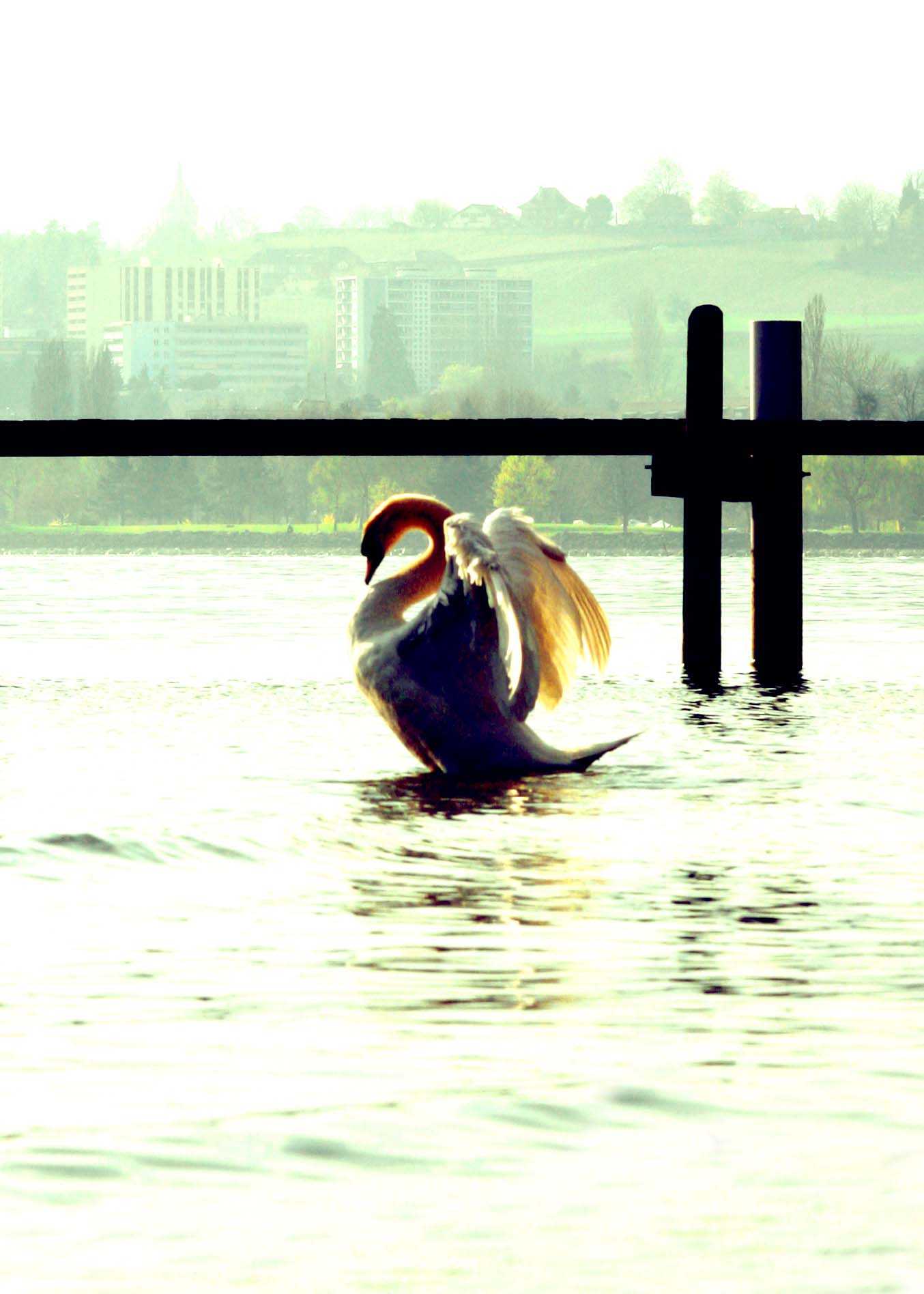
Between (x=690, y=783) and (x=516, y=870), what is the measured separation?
228 centimetres

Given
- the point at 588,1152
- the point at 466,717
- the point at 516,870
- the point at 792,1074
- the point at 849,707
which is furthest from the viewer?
the point at 849,707

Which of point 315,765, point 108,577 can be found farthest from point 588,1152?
point 108,577

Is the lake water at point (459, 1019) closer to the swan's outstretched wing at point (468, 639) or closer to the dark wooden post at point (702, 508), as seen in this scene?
the swan's outstretched wing at point (468, 639)

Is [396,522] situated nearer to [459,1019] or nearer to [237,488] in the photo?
[459,1019]

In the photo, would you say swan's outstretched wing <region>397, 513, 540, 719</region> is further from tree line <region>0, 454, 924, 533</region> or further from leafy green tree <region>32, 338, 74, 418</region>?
leafy green tree <region>32, 338, 74, 418</region>

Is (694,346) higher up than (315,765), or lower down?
higher up

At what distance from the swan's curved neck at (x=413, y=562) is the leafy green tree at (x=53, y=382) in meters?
158

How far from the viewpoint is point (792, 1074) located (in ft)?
14.2

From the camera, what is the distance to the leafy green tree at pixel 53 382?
548 feet

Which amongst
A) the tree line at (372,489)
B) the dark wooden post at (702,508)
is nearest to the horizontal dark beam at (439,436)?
the dark wooden post at (702,508)

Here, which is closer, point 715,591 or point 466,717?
point 466,717

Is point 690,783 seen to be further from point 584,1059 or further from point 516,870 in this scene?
point 584,1059

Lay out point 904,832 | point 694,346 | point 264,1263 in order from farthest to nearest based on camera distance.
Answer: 1. point 694,346
2. point 904,832
3. point 264,1263

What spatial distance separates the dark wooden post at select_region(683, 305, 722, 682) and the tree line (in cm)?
9922
